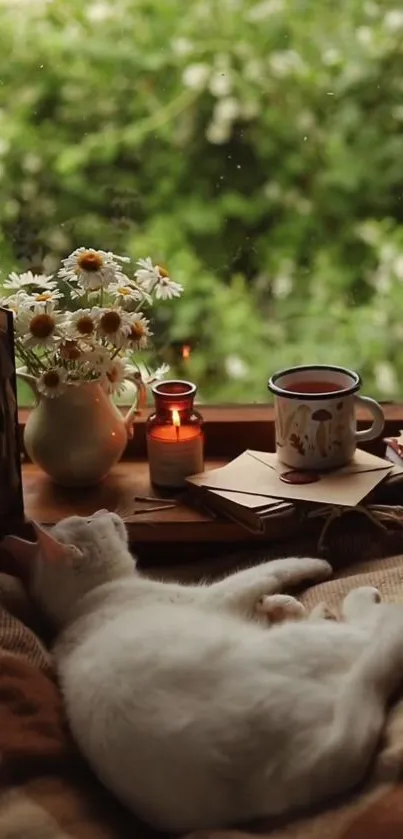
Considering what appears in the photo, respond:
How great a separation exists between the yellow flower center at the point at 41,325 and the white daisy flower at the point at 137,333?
94 mm

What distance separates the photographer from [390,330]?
158 cm

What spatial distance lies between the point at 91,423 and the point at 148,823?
571 mm

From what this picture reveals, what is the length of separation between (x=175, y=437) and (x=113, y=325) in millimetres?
173

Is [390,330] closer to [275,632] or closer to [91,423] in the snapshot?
[91,423]

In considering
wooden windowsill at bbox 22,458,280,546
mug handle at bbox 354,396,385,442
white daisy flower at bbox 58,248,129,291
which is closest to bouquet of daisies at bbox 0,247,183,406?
white daisy flower at bbox 58,248,129,291

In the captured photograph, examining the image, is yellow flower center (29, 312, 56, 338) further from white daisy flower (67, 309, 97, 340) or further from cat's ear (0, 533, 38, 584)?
cat's ear (0, 533, 38, 584)

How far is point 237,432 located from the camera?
1540mm

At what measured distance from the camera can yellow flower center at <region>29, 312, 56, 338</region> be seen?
4.27 ft

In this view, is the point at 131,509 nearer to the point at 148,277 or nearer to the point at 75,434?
the point at 75,434

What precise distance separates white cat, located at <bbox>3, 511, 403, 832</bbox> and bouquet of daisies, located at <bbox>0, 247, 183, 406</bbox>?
322 millimetres

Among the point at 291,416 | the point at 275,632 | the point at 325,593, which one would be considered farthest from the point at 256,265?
the point at 275,632

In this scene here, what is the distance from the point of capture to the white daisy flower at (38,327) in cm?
130

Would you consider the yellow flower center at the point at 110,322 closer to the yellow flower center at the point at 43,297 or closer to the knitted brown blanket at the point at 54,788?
the yellow flower center at the point at 43,297

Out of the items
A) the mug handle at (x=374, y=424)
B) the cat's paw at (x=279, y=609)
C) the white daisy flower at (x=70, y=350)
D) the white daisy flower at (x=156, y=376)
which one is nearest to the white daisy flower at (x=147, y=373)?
the white daisy flower at (x=156, y=376)
